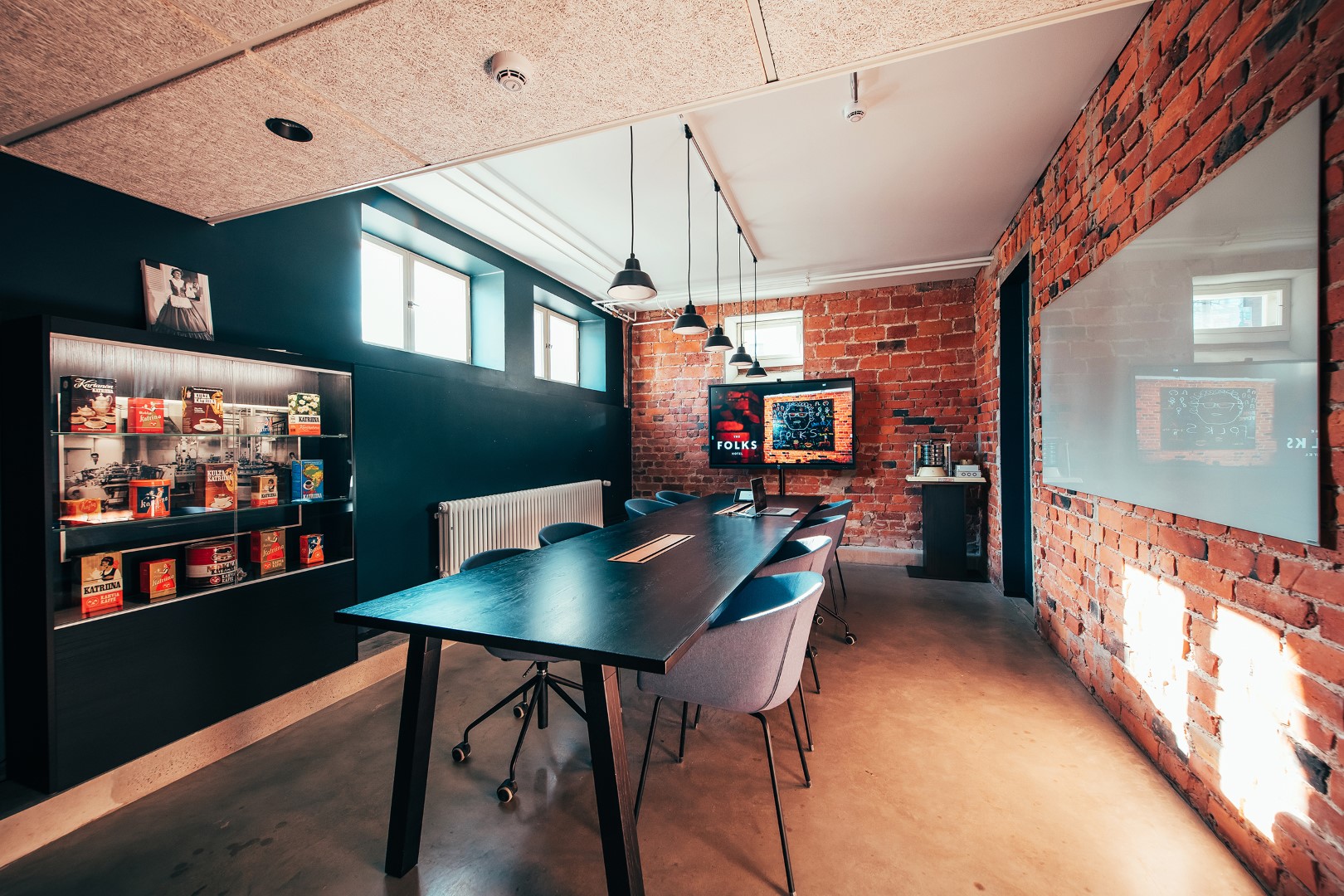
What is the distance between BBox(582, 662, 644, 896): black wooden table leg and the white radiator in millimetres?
2670

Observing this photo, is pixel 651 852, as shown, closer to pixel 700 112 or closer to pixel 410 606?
pixel 410 606

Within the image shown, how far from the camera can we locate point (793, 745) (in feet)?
7.52

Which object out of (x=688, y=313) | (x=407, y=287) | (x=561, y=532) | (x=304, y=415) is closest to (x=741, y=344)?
(x=688, y=313)

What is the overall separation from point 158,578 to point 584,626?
2018 mm

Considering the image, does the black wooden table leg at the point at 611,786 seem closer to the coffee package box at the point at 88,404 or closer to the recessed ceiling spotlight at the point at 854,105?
the coffee package box at the point at 88,404

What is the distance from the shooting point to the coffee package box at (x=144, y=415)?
2.09 m

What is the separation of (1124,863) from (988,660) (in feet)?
5.26

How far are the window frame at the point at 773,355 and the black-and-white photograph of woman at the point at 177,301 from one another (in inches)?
191

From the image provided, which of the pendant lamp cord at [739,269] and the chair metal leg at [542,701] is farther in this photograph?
the pendant lamp cord at [739,269]

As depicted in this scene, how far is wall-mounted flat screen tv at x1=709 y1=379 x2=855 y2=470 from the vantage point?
19.0 ft

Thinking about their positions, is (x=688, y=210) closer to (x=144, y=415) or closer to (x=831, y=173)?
(x=831, y=173)

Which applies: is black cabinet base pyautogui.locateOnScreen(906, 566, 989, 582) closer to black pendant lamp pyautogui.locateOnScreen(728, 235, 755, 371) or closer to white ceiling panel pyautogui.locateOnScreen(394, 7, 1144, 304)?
black pendant lamp pyautogui.locateOnScreen(728, 235, 755, 371)

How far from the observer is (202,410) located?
7.57ft

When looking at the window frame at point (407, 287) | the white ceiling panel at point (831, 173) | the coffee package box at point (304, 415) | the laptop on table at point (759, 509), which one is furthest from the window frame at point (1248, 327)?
the window frame at point (407, 287)
